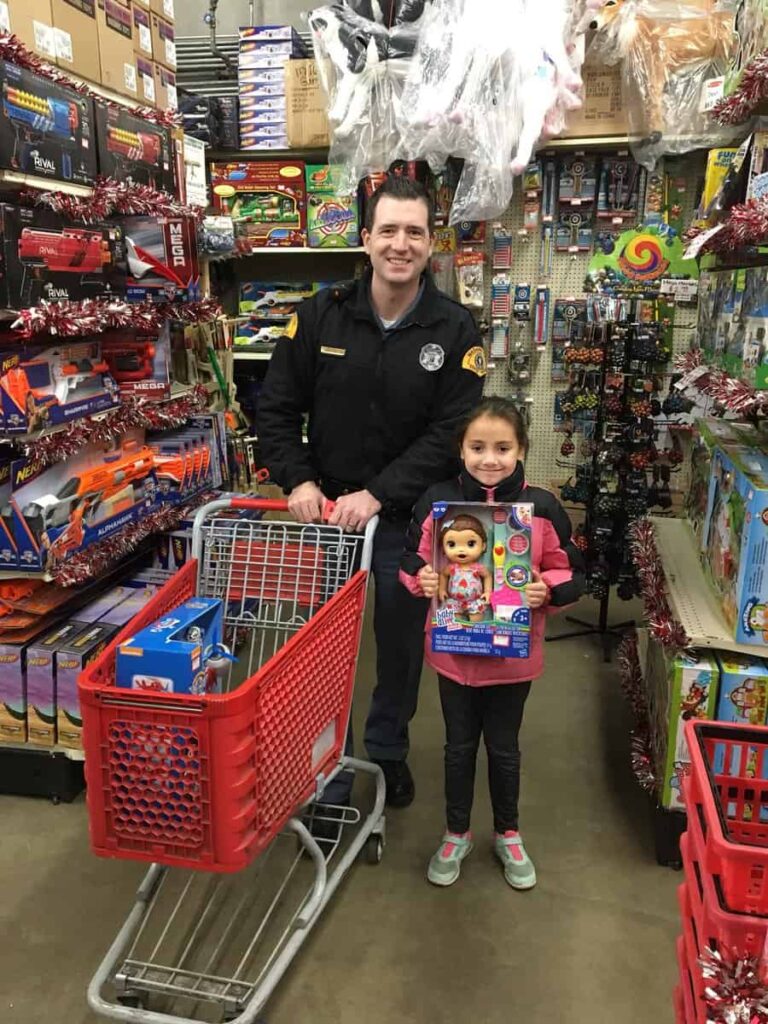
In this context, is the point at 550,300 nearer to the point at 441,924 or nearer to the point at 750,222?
the point at 750,222

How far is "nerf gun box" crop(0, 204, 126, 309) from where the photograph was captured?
7.11ft

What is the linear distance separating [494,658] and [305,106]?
348cm

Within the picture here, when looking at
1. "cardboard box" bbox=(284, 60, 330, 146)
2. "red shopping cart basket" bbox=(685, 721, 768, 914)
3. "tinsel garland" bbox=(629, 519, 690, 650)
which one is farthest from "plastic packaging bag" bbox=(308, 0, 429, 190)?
"red shopping cart basket" bbox=(685, 721, 768, 914)

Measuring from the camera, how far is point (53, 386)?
2.42m

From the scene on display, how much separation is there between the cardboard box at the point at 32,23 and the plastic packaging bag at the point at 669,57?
8.44ft

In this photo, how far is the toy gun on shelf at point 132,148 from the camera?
2645 millimetres

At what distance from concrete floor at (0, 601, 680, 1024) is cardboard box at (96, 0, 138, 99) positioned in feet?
7.71

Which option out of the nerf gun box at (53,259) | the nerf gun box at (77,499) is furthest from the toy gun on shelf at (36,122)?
the nerf gun box at (77,499)

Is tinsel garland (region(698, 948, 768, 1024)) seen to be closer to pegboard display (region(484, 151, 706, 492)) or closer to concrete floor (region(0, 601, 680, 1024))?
concrete floor (region(0, 601, 680, 1024))

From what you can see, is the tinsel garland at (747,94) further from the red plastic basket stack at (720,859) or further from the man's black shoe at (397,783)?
the man's black shoe at (397,783)

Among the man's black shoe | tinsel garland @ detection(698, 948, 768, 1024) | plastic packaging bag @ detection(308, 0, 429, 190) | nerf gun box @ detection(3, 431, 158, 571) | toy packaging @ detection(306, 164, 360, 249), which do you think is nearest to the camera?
tinsel garland @ detection(698, 948, 768, 1024)

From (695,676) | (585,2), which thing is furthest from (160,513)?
(585,2)

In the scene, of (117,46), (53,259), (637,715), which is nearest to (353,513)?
(53,259)

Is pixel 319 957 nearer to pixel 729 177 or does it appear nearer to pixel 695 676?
pixel 695 676
